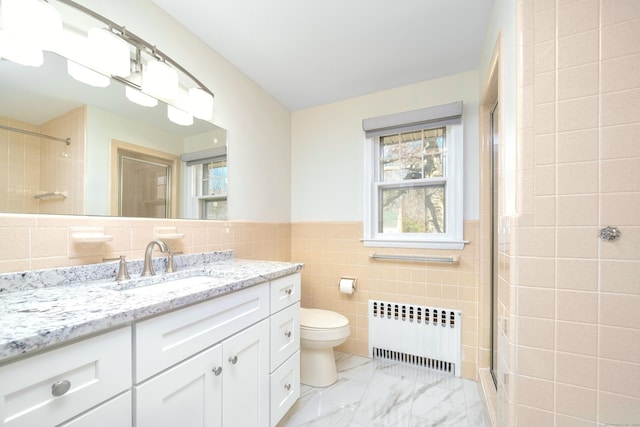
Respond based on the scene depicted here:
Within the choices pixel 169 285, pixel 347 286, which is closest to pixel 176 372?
pixel 169 285

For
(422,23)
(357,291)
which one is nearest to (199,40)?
(422,23)

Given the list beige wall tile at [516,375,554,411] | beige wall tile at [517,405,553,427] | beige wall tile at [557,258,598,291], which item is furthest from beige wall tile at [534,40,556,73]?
beige wall tile at [517,405,553,427]

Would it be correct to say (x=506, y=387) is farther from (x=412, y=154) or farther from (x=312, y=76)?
(x=312, y=76)

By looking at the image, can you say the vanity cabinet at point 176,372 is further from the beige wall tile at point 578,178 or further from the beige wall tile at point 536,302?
the beige wall tile at point 578,178

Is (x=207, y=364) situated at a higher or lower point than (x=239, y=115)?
lower

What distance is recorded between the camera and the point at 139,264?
1.28m

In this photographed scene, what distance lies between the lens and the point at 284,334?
1.46 metres

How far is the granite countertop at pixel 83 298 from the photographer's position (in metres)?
0.58

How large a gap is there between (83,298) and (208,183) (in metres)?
0.99

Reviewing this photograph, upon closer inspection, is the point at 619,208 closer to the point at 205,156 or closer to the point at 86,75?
the point at 205,156

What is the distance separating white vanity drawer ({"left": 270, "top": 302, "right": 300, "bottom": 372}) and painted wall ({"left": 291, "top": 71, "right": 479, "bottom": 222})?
1103 millimetres

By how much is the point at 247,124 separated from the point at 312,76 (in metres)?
0.64

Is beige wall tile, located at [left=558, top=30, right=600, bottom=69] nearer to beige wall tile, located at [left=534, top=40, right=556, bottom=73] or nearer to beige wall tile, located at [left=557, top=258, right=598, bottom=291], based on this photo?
beige wall tile, located at [left=534, top=40, right=556, bottom=73]

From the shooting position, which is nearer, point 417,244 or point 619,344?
point 619,344
